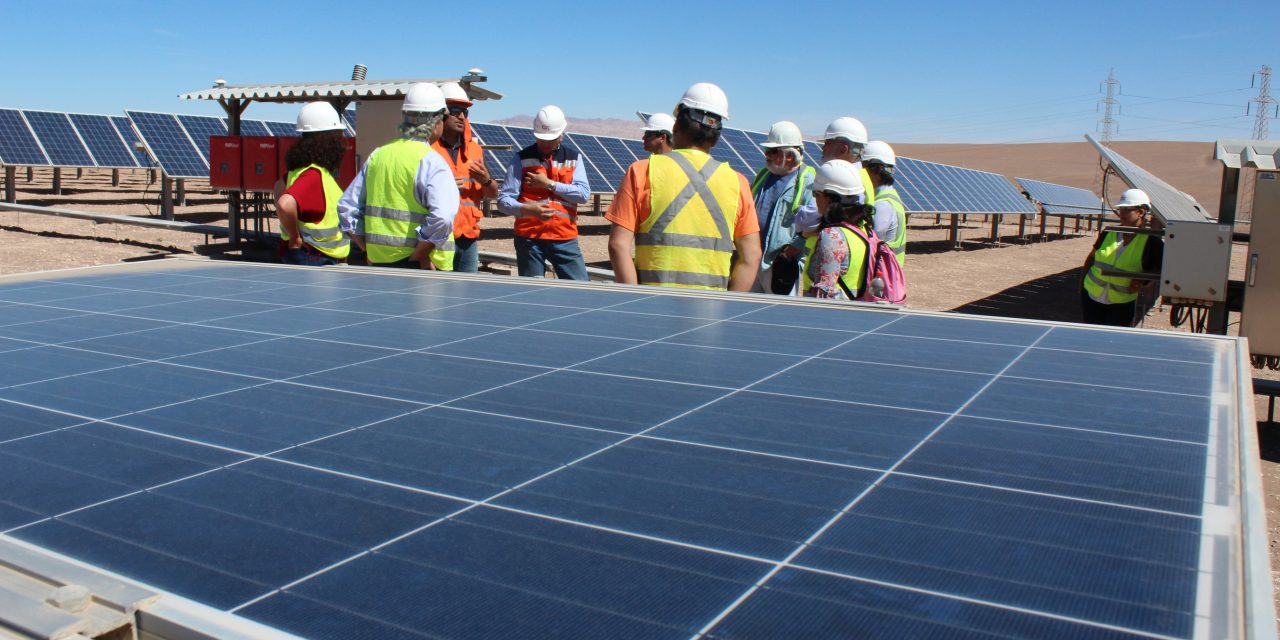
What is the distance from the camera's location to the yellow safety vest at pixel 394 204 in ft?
18.1

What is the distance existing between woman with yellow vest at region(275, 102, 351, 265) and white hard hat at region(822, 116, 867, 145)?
2.83 m

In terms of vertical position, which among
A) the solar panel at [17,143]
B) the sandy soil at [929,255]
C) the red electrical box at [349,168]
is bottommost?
the sandy soil at [929,255]

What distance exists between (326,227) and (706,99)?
2.55 metres

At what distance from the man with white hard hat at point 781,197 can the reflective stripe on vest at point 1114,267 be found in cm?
289

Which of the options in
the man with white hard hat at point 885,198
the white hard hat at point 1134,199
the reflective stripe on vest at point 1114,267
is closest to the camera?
the man with white hard hat at point 885,198

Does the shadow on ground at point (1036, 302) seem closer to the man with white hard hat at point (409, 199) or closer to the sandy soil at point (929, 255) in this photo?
the sandy soil at point (929, 255)

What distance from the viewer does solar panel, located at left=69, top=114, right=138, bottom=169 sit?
26.6 metres

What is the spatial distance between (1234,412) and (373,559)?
1898 millimetres

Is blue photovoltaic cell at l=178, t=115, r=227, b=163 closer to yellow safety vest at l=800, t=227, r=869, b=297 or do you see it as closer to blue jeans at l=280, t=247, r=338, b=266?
blue jeans at l=280, t=247, r=338, b=266

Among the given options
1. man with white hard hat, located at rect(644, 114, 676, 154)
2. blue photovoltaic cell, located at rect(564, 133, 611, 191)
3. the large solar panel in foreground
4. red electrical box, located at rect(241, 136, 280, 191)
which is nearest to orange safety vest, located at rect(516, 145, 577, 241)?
man with white hard hat, located at rect(644, 114, 676, 154)

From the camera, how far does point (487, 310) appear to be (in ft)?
12.6

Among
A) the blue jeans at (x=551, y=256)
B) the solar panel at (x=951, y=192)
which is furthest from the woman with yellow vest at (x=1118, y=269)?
the solar panel at (x=951, y=192)

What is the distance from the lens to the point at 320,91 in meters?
13.1

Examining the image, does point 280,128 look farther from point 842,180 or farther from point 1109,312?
point 842,180
